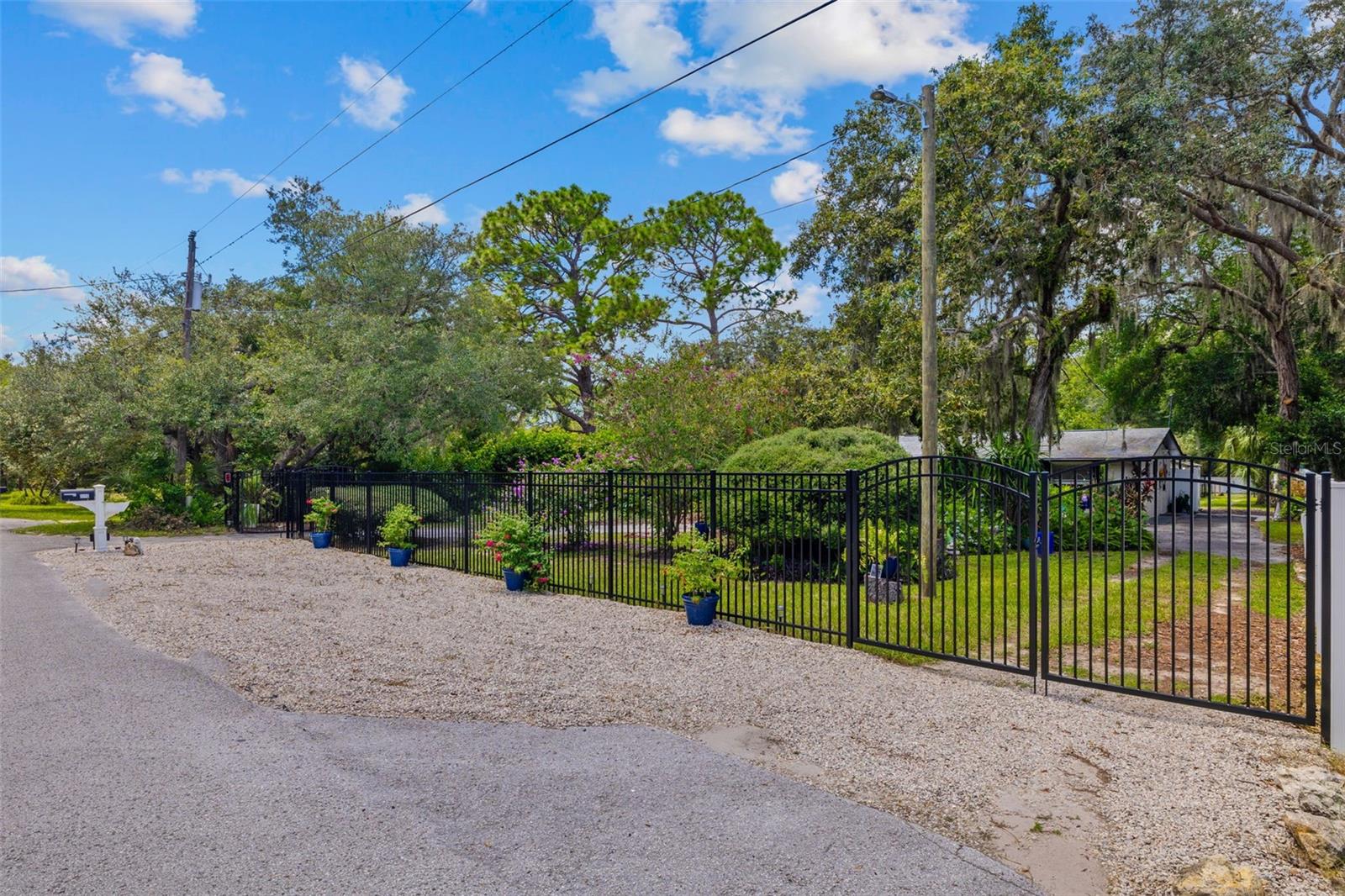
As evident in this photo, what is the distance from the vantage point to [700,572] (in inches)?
301

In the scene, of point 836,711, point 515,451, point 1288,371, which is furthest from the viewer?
point 515,451

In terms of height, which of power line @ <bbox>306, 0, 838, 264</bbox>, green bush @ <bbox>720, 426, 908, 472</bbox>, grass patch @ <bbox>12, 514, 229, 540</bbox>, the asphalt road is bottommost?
grass patch @ <bbox>12, 514, 229, 540</bbox>

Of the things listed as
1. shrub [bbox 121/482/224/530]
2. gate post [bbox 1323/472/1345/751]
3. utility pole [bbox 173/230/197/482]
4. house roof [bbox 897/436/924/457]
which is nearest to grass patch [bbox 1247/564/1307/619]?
gate post [bbox 1323/472/1345/751]

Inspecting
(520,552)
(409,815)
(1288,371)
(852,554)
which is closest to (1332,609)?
(852,554)

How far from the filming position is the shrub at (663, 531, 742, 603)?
24.9ft

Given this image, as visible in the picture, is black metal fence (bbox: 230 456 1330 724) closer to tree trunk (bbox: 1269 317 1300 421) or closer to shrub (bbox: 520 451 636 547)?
shrub (bbox: 520 451 636 547)

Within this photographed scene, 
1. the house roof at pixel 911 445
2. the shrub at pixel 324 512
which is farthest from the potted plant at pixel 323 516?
the house roof at pixel 911 445

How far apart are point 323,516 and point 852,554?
38.2 ft

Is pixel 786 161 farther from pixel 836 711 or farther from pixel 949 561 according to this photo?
pixel 836 711

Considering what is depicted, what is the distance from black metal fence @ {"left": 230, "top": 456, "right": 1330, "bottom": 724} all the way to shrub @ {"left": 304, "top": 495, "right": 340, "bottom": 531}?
0.20 meters

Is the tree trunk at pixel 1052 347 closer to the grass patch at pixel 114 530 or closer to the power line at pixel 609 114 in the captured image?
the power line at pixel 609 114

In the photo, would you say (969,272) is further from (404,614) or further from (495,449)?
(495,449)

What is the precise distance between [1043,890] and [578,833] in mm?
1911

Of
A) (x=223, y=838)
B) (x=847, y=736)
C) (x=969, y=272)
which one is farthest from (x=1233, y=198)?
(x=223, y=838)
